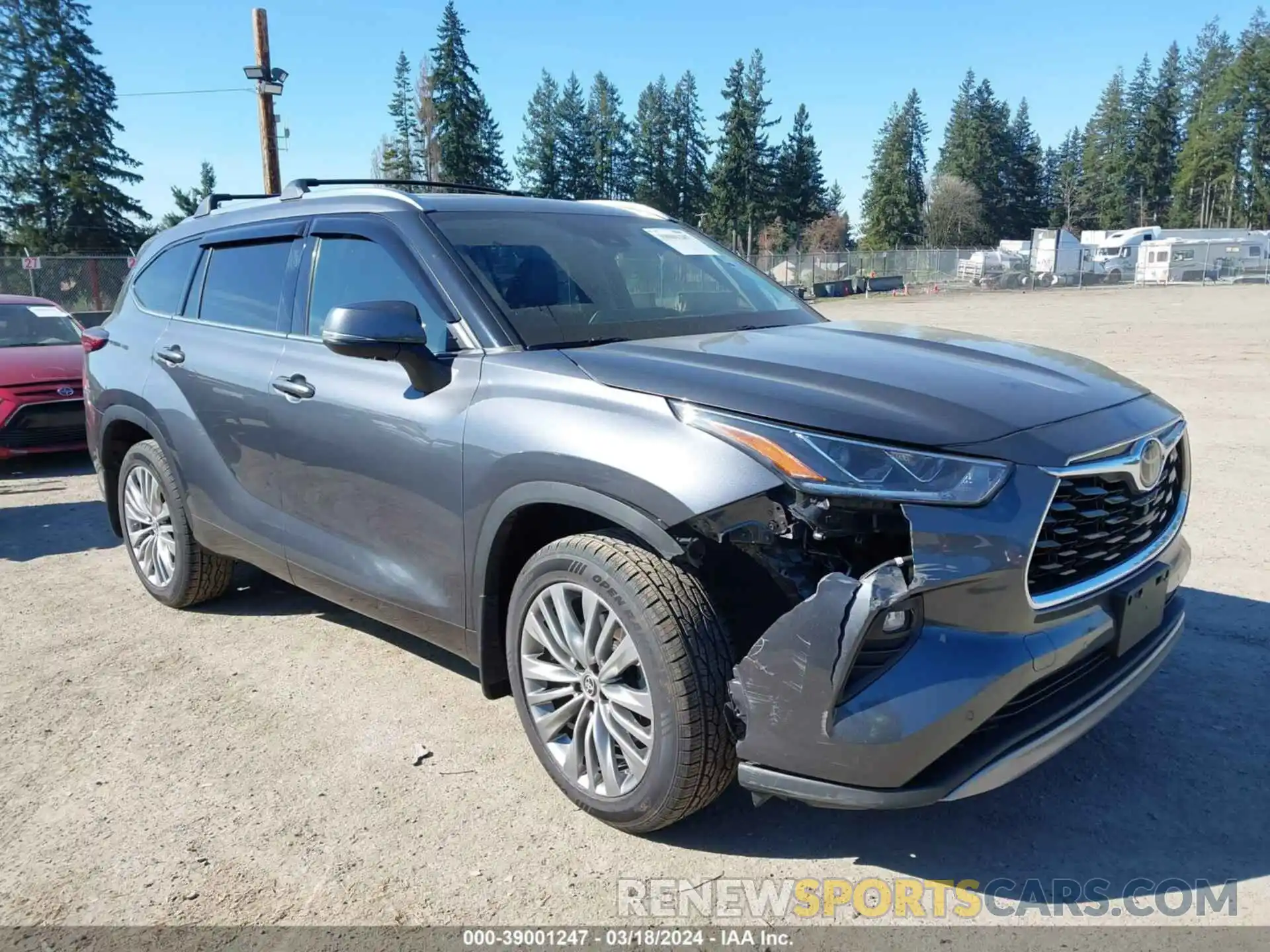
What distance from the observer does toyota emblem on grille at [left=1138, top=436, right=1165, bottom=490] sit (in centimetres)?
277

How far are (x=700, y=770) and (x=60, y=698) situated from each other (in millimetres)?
2862

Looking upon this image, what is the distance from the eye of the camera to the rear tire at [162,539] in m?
4.70

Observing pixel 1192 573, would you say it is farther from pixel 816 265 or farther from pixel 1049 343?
pixel 816 265

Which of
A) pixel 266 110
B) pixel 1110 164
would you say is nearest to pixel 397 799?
pixel 266 110

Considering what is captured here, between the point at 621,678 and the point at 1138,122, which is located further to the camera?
the point at 1138,122

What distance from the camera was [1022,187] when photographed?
337 ft

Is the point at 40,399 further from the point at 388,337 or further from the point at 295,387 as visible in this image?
the point at 388,337

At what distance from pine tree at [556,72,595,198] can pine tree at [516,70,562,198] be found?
1.52 ft

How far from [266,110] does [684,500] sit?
731 inches

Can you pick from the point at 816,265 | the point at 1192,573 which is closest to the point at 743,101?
the point at 816,265

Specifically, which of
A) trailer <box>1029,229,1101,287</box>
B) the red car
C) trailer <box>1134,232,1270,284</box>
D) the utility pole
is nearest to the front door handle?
the red car

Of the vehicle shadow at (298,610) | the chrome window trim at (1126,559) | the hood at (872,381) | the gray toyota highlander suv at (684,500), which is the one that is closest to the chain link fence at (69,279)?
the vehicle shadow at (298,610)

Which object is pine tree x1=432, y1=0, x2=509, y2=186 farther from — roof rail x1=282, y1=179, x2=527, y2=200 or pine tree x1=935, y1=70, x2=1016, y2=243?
roof rail x1=282, y1=179, x2=527, y2=200

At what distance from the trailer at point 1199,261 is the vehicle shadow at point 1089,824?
57757 mm
